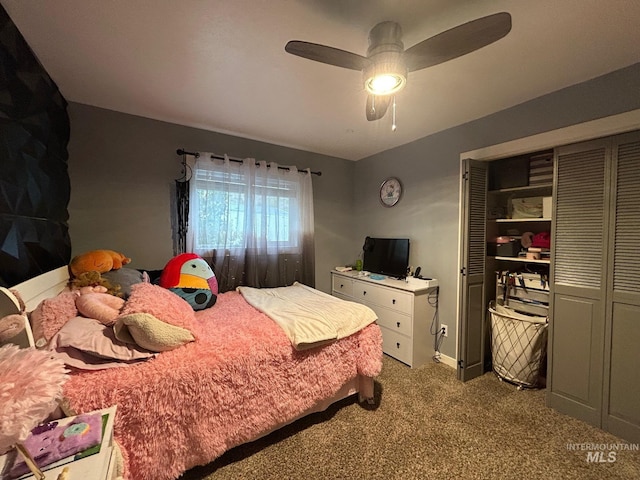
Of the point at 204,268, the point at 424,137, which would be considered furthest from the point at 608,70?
the point at 204,268

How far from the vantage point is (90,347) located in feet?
4.00

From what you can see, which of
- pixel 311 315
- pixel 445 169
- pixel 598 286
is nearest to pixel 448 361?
pixel 598 286

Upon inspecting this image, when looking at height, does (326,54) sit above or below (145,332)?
above

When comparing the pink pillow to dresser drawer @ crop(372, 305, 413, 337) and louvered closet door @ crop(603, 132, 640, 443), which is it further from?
louvered closet door @ crop(603, 132, 640, 443)

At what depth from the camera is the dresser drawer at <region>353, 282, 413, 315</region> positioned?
260cm

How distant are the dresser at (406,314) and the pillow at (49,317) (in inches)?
98.7

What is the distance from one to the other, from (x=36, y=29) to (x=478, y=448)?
350 cm

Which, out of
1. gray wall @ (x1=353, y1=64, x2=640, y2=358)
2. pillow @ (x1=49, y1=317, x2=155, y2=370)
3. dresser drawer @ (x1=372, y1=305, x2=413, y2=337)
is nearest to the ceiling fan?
gray wall @ (x1=353, y1=64, x2=640, y2=358)

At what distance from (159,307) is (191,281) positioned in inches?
29.0

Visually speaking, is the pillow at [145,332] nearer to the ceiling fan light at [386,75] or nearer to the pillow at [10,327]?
the pillow at [10,327]

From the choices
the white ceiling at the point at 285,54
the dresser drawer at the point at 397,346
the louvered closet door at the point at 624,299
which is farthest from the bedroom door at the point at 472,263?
the louvered closet door at the point at 624,299

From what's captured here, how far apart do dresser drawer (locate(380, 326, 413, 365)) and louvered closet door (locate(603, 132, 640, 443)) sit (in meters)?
1.35

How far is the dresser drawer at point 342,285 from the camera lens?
11.0 feet

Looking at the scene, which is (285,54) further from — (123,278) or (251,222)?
(123,278)
